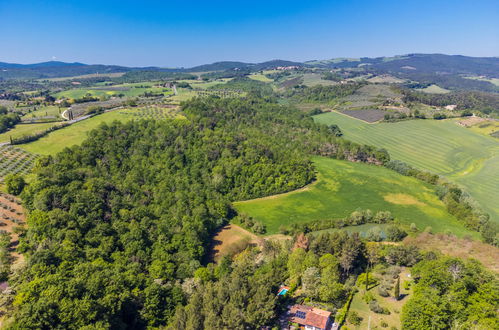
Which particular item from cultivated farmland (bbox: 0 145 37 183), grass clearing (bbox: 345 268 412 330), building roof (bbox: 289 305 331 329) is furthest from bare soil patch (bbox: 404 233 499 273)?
cultivated farmland (bbox: 0 145 37 183)

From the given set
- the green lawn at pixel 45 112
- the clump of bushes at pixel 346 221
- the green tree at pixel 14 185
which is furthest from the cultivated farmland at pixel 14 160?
the clump of bushes at pixel 346 221

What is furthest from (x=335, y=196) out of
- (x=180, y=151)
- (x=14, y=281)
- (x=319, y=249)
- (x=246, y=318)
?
(x=14, y=281)

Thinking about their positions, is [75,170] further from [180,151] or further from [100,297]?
[100,297]

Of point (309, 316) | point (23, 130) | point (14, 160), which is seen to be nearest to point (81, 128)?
point (23, 130)

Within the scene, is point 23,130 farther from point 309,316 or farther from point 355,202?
point 355,202

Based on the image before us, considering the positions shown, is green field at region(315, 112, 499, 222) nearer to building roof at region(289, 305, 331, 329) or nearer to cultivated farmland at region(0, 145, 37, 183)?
building roof at region(289, 305, 331, 329)

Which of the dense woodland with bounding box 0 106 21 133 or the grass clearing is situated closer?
the grass clearing
